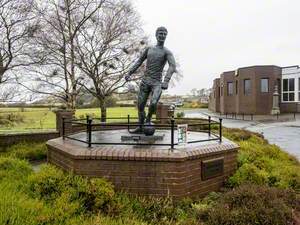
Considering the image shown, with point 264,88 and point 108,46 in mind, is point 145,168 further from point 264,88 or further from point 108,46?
point 264,88

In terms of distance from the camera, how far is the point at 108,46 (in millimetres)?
17891

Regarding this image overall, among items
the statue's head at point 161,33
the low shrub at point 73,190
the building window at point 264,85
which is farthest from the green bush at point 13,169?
the building window at point 264,85

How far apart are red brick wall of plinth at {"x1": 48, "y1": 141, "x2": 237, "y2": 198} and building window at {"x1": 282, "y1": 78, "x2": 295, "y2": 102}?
41286 mm

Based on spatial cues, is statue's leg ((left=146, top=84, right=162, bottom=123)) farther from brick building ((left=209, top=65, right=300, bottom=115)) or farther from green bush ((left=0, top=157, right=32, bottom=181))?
brick building ((left=209, top=65, right=300, bottom=115))

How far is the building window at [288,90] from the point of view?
43.1 metres

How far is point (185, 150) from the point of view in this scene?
246 inches

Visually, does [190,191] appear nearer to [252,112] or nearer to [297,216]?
[297,216]

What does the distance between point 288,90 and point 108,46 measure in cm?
3336

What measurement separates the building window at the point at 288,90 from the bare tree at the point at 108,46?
31170mm

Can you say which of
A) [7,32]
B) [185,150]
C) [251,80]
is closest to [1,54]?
[7,32]

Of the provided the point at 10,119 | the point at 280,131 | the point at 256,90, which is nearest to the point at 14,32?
the point at 10,119

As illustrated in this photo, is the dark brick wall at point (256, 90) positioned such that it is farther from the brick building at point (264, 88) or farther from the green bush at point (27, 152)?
the green bush at point (27, 152)

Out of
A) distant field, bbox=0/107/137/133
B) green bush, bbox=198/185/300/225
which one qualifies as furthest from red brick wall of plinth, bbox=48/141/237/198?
distant field, bbox=0/107/137/133

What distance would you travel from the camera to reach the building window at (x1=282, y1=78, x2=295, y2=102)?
43094mm
